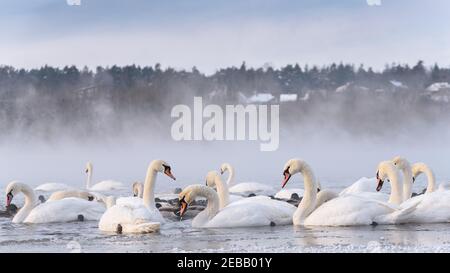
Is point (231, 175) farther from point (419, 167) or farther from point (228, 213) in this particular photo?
point (228, 213)

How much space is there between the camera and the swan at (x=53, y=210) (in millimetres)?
13820

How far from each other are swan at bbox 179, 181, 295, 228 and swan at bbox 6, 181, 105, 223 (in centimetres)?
187

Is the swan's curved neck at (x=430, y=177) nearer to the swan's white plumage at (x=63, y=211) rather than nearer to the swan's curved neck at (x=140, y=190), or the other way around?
the swan's curved neck at (x=140, y=190)

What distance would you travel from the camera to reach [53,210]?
1380cm

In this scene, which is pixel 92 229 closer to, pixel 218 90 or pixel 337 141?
pixel 218 90

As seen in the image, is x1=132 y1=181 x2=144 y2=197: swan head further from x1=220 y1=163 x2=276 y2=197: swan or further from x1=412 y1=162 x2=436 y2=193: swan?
x1=412 y1=162 x2=436 y2=193: swan

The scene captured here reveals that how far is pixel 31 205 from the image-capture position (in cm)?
1426

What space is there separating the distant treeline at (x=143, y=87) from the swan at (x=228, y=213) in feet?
8.22

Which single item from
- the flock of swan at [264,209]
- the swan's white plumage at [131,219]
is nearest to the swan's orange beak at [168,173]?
the flock of swan at [264,209]

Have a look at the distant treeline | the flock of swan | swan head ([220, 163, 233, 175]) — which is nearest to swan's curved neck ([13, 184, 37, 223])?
the flock of swan

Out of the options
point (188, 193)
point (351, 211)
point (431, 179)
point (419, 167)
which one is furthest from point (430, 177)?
point (188, 193)

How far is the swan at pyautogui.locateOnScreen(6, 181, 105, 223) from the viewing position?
1382cm
